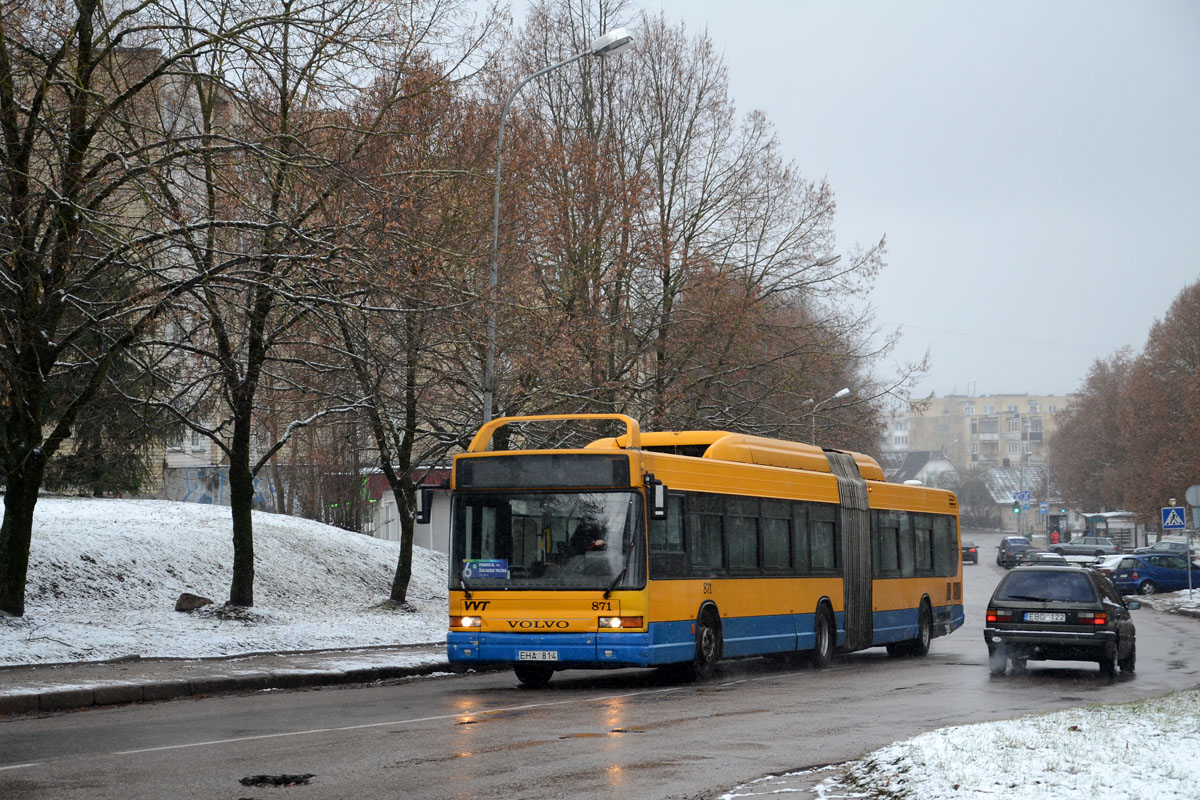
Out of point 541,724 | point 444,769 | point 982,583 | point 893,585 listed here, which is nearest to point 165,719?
point 541,724

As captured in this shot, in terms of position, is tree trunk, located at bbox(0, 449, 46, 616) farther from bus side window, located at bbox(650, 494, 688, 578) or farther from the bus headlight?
bus side window, located at bbox(650, 494, 688, 578)

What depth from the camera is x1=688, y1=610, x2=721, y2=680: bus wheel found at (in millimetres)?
18203

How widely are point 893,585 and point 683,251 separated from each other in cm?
949

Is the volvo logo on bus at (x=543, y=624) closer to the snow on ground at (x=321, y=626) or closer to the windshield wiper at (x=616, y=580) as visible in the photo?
the windshield wiper at (x=616, y=580)

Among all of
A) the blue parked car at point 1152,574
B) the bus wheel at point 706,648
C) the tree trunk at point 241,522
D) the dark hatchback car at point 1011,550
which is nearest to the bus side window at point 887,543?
the bus wheel at point 706,648

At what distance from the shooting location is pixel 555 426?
28219mm

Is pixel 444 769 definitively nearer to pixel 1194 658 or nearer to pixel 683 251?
pixel 1194 658

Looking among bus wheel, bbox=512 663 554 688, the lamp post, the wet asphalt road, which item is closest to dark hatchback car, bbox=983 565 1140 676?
the wet asphalt road

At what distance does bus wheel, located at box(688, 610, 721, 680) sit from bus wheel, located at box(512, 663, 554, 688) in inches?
71.5

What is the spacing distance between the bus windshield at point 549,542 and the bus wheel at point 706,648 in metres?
1.79

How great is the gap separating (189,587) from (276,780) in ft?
57.0

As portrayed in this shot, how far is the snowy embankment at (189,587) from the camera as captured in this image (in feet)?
65.7

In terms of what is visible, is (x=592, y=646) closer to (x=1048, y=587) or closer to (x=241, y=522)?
(x=1048, y=587)

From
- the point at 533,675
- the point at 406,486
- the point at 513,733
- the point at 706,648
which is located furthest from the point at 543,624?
the point at 406,486
